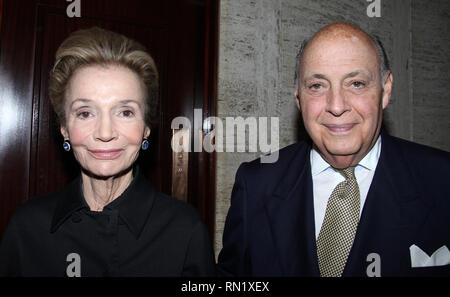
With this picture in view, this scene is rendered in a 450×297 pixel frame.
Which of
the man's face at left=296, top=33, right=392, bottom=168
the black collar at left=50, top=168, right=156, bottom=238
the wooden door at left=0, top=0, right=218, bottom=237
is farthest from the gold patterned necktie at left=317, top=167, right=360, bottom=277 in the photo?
the wooden door at left=0, top=0, right=218, bottom=237

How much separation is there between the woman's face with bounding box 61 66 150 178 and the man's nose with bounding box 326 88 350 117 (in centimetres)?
84

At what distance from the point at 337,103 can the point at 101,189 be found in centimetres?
113

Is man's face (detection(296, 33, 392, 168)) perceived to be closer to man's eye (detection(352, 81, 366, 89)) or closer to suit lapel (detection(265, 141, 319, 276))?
man's eye (detection(352, 81, 366, 89))

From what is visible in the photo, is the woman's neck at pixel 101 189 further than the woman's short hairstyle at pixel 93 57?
Yes

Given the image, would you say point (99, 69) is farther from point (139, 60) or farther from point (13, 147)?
point (13, 147)

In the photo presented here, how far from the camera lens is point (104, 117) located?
131cm

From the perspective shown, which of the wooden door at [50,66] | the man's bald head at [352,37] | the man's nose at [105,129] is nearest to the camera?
the man's nose at [105,129]

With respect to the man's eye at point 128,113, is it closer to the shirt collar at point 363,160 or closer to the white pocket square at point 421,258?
the shirt collar at point 363,160

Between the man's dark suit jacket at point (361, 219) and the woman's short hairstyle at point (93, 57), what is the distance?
0.68 metres

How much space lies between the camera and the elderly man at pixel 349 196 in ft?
4.32

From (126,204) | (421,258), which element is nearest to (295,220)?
(421,258)

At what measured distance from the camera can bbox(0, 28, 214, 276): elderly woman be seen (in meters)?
1.33

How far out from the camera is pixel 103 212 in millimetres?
1392

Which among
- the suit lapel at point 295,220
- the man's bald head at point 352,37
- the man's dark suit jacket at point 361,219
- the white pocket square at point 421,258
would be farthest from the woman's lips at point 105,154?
the white pocket square at point 421,258
